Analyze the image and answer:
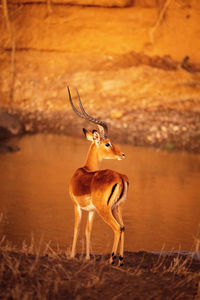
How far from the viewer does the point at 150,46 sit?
18.8m

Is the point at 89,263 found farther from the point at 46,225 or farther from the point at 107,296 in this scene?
the point at 46,225

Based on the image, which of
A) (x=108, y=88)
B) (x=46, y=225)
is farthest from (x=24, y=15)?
(x=46, y=225)

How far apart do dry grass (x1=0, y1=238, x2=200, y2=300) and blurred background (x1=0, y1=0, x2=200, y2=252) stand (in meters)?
5.76

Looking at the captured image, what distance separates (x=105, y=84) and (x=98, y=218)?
364 inches

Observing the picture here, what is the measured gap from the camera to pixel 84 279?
16.3 ft

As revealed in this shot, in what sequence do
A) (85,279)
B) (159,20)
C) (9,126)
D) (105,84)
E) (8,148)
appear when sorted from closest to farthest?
(85,279) → (8,148) → (9,126) → (105,84) → (159,20)

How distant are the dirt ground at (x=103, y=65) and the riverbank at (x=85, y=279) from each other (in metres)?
10.9

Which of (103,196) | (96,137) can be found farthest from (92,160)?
(103,196)

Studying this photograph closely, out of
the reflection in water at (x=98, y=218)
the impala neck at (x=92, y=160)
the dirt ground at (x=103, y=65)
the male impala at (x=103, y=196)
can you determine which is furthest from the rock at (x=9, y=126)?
the male impala at (x=103, y=196)

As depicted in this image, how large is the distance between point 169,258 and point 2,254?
1767mm

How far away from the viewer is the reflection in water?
767 centimetres

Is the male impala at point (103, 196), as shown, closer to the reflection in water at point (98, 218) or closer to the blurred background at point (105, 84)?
the reflection in water at point (98, 218)

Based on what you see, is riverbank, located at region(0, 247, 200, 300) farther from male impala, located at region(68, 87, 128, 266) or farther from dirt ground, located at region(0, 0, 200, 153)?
dirt ground, located at region(0, 0, 200, 153)

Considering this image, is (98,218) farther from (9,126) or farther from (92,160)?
(9,126)
